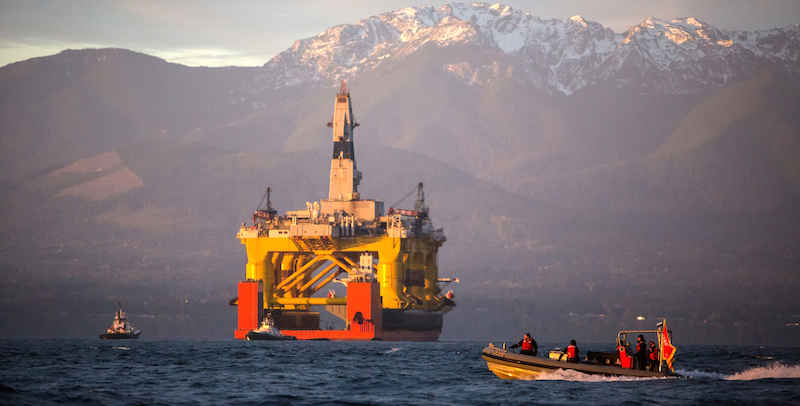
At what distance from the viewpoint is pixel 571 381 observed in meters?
54.2

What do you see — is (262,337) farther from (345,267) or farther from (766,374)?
(766,374)

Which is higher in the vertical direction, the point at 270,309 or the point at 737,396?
the point at 270,309

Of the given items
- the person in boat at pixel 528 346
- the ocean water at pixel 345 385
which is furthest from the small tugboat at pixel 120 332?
the person in boat at pixel 528 346

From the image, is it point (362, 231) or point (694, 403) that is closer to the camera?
point (694, 403)

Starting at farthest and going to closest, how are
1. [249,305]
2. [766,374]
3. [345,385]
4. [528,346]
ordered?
1. [249,305]
2. [766,374]
3. [345,385]
4. [528,346]

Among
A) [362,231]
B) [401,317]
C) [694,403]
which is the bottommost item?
[694,403]

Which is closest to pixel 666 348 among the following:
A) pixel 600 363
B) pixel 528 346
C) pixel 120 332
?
pixel 600 363

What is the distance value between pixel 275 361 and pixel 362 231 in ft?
141

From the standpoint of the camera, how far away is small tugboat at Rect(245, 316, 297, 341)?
113562 millimetres

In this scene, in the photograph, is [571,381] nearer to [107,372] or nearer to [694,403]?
[694,403]

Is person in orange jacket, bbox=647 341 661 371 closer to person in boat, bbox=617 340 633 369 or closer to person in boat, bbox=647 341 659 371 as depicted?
person in boat, bbox=647 341 659 371

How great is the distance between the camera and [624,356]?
53.4 m

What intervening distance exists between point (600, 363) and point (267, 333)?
63752mm

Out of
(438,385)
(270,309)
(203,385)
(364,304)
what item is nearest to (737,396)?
(438,385)
